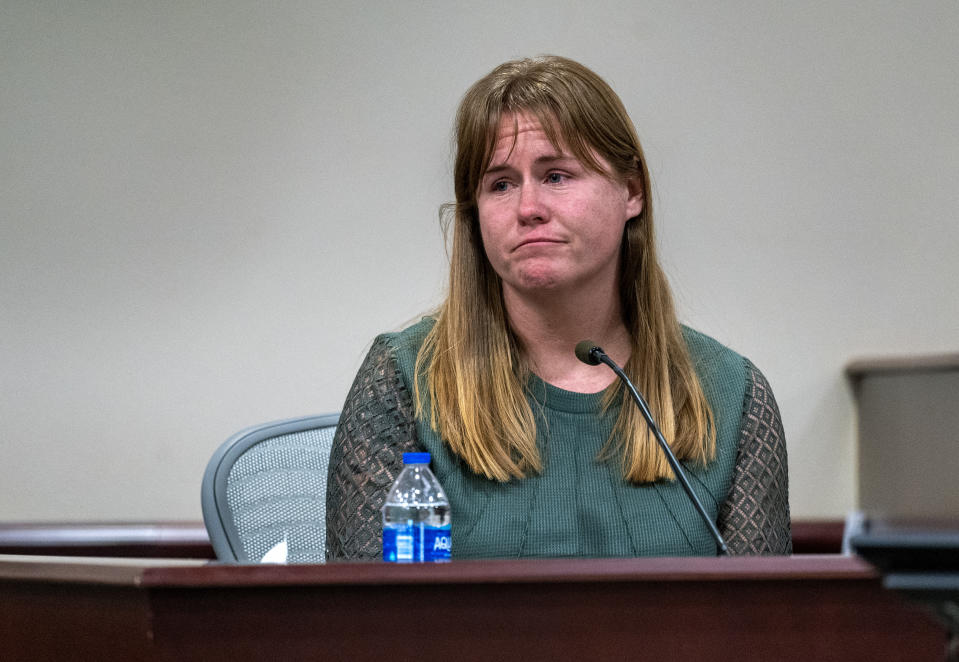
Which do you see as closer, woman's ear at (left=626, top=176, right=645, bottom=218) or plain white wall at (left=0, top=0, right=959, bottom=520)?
woman's ear at (left=626, top=176, right=645, bottom=218)

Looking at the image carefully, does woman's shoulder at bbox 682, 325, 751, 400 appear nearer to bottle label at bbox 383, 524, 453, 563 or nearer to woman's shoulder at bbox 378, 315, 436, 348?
woman's shoulder at bbox 378, 315, 436, 348

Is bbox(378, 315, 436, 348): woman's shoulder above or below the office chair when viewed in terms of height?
above

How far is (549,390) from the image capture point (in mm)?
1612

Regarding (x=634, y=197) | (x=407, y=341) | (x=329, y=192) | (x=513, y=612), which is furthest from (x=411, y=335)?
(x=329, y=192)

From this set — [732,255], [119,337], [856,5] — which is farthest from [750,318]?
[119,337]

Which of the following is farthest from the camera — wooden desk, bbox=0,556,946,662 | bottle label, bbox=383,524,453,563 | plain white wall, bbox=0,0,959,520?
plain white wall, bbox=0,0,959,520

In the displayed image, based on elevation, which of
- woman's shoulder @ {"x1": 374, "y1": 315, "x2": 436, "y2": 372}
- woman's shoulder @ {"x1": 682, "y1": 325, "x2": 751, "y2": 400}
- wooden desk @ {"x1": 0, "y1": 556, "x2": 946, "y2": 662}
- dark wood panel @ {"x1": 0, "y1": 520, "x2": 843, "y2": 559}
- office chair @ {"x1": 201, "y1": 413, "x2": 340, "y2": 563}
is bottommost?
dark wood panel @ {"x1": 0, "y1": 520, "x2": 843, "y2": 559}

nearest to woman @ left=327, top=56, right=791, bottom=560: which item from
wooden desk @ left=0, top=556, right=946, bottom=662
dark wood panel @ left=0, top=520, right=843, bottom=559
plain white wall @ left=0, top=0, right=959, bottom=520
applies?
wooden desk @ left=0, top=556, right=946, bottom=662

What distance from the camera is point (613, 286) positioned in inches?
66.9

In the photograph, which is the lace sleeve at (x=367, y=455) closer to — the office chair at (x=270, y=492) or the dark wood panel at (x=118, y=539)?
the office chair at (x=270, y=492)

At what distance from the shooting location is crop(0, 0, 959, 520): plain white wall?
3180 mm

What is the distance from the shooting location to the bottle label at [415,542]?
1.18m

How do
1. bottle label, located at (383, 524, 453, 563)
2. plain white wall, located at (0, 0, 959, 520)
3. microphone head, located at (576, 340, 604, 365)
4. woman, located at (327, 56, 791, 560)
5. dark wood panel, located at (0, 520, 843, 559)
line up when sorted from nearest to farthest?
1. bottle label, located at (383, 524, 453, 563)
2. microphone head, located at (576, 340, 604, 365)
3. woman, located at (327, 56, 791, 560)
4. dark wood panel, located at (0, 520, 843, 559)
5. plain white wall, located at (0, 0, 959, 520)

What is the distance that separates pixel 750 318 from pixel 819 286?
0.24 m
